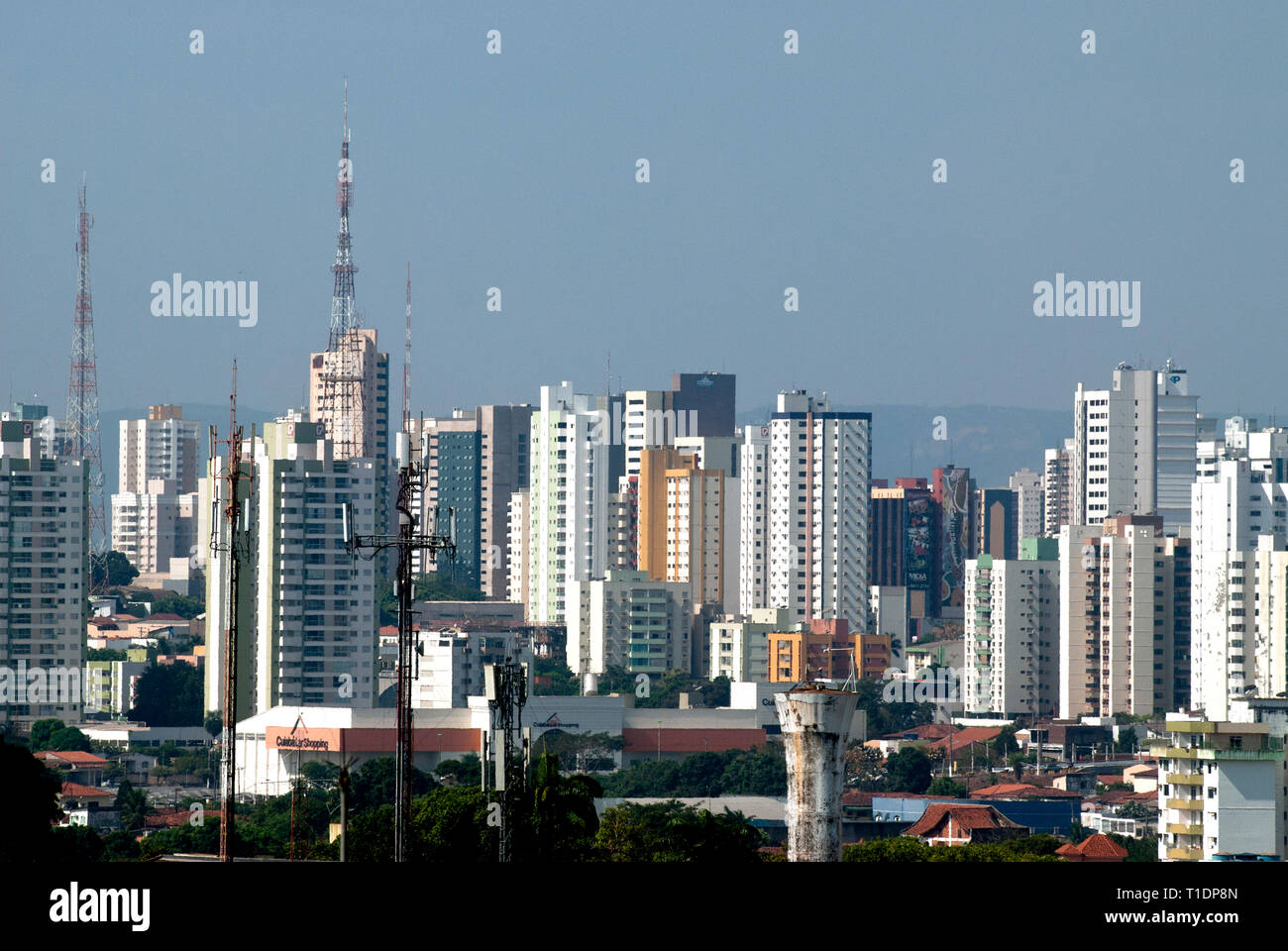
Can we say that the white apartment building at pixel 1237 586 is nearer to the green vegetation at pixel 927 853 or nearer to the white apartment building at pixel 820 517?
the white apartment building at pixel 820 517

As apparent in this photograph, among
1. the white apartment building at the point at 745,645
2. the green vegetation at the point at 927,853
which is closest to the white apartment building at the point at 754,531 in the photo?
the white apartment building at the point at 745,645

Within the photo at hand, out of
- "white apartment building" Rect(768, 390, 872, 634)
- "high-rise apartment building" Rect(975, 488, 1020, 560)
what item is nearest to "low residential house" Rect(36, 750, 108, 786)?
"white apartment building" Rect(768, 390, 872, 634)

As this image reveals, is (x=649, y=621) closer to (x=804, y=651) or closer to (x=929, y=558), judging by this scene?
(x=804, y=651)

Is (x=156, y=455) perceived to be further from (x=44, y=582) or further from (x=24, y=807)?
(x=24, y=807)

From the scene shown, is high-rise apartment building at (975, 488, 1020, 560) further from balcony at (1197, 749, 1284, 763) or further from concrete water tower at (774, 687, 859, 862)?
concrete water tower at (774, 687, 859, 862)

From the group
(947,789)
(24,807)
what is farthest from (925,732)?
(24,807)

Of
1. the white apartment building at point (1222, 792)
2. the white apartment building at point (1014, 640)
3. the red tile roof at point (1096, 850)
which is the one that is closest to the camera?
the white apartment building at point (1222, 792)
